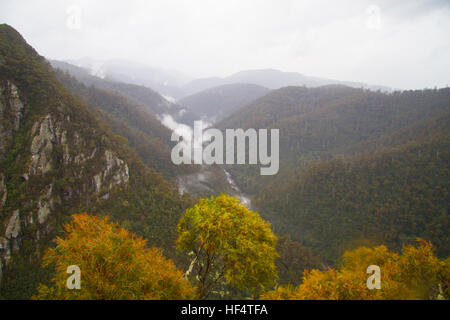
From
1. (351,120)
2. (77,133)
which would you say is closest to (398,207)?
(77,133)

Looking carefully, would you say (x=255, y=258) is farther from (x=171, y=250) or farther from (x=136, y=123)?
(x=136, y=123)

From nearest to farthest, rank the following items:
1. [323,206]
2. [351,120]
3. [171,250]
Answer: [171,250]
[323,206]
[351,120]

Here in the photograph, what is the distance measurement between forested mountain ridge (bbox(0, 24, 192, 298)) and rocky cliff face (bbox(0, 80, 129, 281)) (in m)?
0.11

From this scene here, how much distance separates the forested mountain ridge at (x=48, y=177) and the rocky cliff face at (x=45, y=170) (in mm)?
112

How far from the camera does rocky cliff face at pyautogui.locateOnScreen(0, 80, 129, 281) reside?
32188mm

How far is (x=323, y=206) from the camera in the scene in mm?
77875

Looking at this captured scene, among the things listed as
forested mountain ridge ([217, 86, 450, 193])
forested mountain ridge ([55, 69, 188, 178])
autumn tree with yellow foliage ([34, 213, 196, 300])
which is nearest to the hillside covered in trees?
autumn tree with yellow foliage ([34, 213, 196, 300])

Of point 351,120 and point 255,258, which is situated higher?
point 351,120

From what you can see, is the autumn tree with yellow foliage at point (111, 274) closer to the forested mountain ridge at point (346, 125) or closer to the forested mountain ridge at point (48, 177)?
the forested mountain ridge at point (48, 177)

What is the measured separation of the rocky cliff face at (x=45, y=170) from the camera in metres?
32.2

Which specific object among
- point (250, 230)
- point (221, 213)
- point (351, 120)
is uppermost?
point (351, 120)
